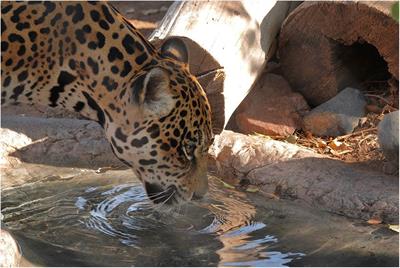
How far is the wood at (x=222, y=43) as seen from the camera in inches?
332

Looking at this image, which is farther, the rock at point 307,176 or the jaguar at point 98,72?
the rock at point 307,176

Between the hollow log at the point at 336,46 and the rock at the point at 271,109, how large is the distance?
0.64 ft

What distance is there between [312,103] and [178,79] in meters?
4.71

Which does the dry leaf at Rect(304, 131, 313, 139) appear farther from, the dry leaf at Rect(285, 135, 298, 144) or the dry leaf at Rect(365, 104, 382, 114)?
the dry leaf at Rect(365, 104, 382, 114)

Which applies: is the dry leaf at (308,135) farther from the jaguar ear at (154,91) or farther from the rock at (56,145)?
the jaguar ear at (154,91)

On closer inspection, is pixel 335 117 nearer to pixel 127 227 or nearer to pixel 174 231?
pixel 174 231

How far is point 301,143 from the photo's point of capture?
31.2ft

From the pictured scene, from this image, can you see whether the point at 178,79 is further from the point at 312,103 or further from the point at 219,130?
the point at 312,103

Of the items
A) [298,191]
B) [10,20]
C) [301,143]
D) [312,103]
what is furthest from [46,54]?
[312,103]

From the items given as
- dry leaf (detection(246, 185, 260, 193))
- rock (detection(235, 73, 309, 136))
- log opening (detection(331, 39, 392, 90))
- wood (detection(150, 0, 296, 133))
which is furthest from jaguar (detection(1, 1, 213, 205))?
log opening (detection(331, 39, 392, 90))

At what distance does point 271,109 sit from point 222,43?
156cm

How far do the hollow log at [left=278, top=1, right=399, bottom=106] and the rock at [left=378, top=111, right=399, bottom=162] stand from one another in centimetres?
134

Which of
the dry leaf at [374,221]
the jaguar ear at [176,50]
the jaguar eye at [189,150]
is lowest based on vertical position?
the dry leaf at [374,221]

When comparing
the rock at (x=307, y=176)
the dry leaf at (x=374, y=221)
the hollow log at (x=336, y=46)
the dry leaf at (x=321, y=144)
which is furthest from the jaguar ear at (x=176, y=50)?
the dry leaf at (x=321, y=144)
